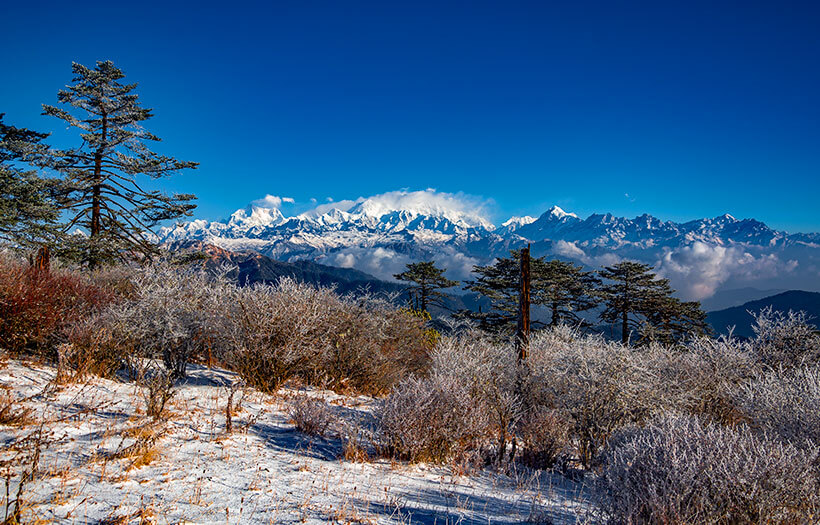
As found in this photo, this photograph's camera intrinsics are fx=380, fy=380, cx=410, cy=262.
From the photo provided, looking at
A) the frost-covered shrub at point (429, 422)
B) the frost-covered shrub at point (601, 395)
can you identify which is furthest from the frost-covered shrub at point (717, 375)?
the frost-covered shrub at point (429, 422)

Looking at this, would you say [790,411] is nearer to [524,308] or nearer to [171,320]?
[524,308]

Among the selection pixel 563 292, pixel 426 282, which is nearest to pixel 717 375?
pixel 563 292

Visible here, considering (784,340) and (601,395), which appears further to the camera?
(784,340)

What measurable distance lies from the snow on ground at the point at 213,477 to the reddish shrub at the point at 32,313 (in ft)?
2.32

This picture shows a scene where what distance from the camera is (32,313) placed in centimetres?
726

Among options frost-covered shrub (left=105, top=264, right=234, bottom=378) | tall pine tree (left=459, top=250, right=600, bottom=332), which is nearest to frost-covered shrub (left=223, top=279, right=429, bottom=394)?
frost-covered shrub (left=105, top=264, right=234, bottom=378)

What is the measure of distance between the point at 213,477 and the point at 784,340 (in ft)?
48.6

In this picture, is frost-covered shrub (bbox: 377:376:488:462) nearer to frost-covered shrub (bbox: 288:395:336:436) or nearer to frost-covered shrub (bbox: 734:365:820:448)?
frost-covered shrub (bbox: 288:395:336:436)

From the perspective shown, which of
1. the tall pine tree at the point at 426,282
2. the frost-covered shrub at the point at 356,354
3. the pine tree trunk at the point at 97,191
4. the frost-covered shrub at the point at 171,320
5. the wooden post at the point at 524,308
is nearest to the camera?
the frost-covered shrub at the point at 171,320

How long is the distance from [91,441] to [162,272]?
21.3 feet

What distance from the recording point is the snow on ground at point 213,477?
3.71 meters

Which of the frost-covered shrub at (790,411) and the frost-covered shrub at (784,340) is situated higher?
the frost-covered shrub at (784,340)

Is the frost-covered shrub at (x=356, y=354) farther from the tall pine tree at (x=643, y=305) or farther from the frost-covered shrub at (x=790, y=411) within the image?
the tall pine tree at (x=643, y=305)

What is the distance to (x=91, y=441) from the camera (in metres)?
4.83
